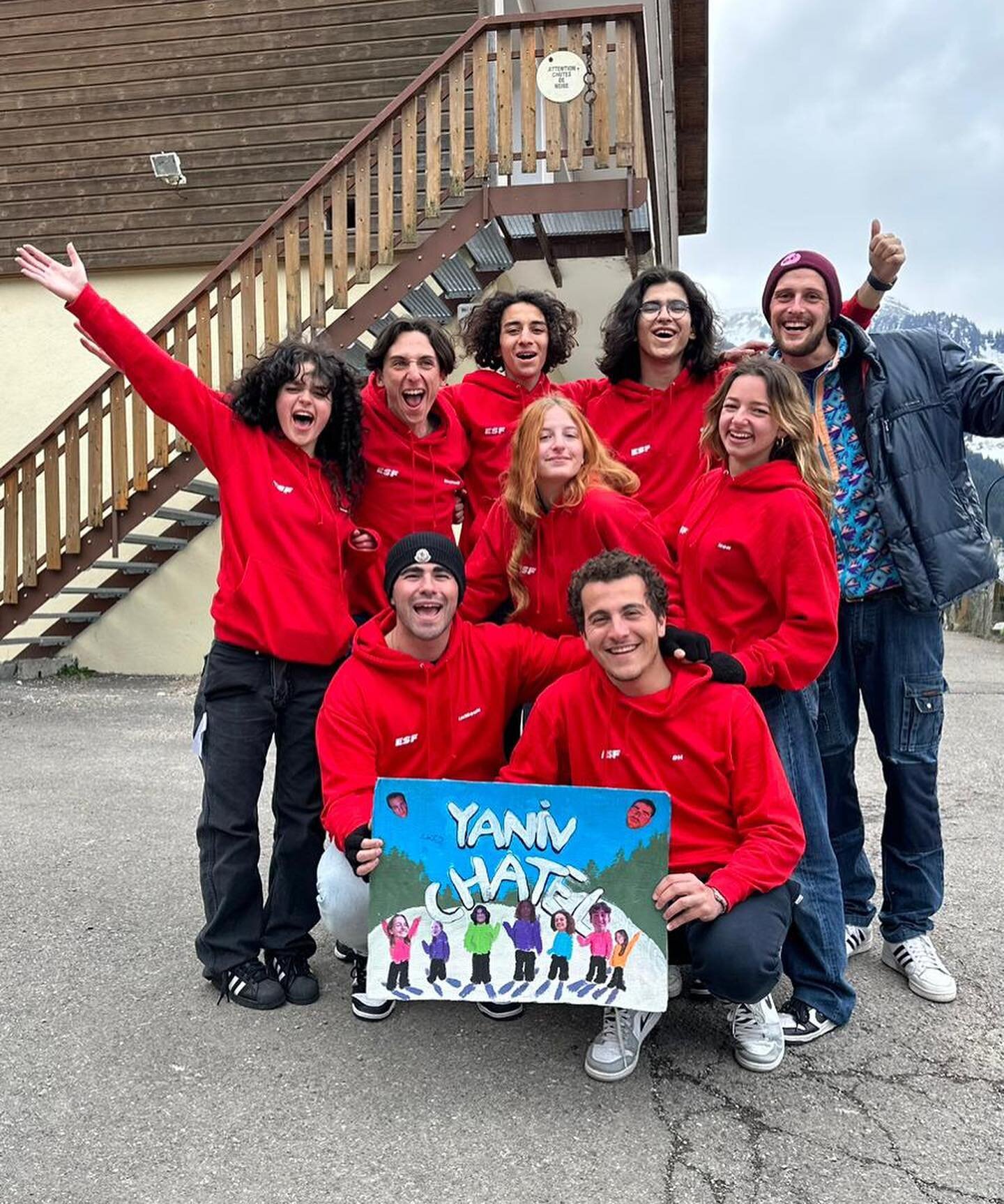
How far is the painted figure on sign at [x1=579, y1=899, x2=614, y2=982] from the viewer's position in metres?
2.78

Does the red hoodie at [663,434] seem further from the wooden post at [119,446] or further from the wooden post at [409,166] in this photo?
the wooden post at [119,446]

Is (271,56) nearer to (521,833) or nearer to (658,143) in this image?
(658,143)

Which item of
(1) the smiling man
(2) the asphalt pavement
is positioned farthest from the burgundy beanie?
(2) the asphalt pavement

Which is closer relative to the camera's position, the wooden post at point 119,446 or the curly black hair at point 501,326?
the curly black hair at point 501,326

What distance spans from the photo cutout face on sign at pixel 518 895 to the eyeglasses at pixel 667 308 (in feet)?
5.45

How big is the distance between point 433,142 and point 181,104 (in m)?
4.23

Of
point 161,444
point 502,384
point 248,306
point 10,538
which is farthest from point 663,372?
point 10,538

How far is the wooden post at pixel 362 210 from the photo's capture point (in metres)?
7.95

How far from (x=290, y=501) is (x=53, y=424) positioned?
20.5 feet

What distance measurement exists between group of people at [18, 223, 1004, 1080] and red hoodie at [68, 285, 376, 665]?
1cm

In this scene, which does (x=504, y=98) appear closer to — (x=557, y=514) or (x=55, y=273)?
(x=55, y=273)

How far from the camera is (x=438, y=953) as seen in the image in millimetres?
2842

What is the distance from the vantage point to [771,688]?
314 cm

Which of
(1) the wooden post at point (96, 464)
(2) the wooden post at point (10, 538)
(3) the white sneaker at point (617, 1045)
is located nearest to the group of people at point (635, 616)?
(3) the white sneaker at point (617, 1045)
